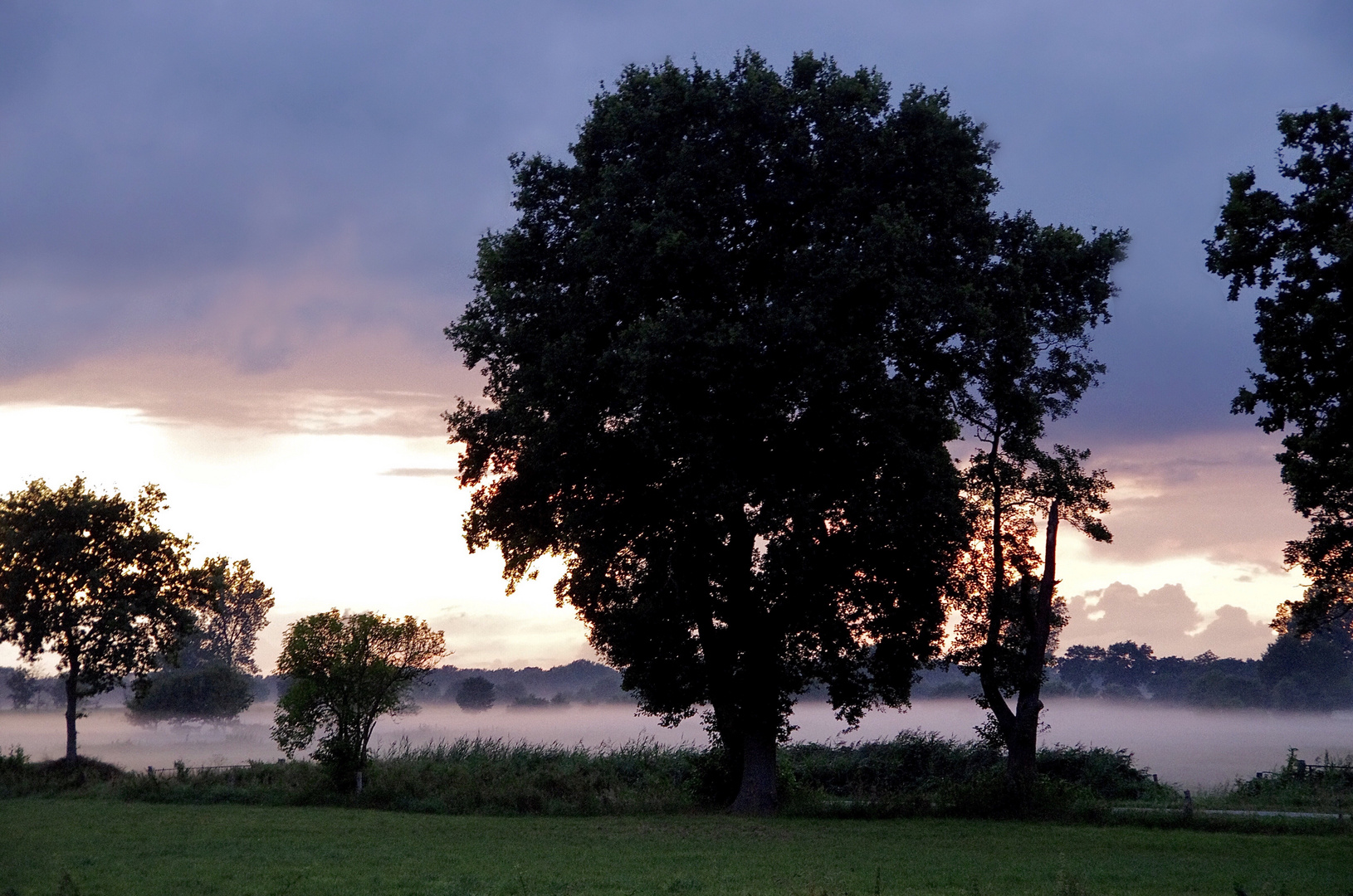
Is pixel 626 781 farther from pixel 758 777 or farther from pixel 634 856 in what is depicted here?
pixel 634 856

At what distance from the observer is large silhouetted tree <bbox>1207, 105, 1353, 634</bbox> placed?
2391 cm

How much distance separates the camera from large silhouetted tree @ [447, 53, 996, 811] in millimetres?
29422

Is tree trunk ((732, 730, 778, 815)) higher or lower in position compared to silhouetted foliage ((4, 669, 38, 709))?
higher

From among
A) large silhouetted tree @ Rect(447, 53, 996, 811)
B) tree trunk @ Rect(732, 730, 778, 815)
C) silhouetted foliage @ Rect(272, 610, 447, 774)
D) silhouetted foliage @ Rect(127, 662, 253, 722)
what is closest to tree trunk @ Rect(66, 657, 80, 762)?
silhouetted foliage @ Rect(272, 610, 447, 774)

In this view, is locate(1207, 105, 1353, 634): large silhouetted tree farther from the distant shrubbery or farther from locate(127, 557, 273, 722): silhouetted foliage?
locate(127, 557, 273, 722): silhouetted foliage

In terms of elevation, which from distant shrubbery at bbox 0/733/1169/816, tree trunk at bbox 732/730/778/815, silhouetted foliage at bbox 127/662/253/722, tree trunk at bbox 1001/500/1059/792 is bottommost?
silhouetted foliage at bbox 127/662/253/722

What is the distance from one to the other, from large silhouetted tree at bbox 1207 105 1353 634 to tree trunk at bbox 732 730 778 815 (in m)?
16.5

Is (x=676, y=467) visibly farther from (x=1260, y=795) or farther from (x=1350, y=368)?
(x=1260, y=795)

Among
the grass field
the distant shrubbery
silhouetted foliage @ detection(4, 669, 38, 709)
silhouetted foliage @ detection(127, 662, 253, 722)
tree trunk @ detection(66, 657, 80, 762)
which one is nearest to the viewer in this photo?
the grass field

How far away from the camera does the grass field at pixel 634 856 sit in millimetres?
19406

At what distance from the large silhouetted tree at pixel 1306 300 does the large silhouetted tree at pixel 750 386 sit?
7.24 meters

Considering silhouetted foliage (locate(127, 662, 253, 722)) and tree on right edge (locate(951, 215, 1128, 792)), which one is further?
silhouetted foliage (locate(127, 662, 253, 722))

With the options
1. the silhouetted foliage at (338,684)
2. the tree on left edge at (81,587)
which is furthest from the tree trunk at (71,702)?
the silhouetted foliage at (338,684)

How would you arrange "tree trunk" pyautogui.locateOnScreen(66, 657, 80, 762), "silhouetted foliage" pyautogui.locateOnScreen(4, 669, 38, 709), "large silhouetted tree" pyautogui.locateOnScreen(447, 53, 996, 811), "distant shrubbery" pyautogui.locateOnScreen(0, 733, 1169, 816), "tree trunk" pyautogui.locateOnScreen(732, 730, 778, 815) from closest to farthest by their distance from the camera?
"large silhouetted tree" pyautogui.locateOnScreen(447, 53, 996, 811) → "tree trunk" pyautogui.locateOnScreen(732, 730, 778, 815) → "distant shrubbery" pyautogui.locateOnScreen(0, 733, 1169, 816) → "tree trunk" pyautogui.locateOnScreen(66, 657, 80, 762) → "silhouetted foliage" pyautogui.locateOnScreen(4, 669, 38, 709)
